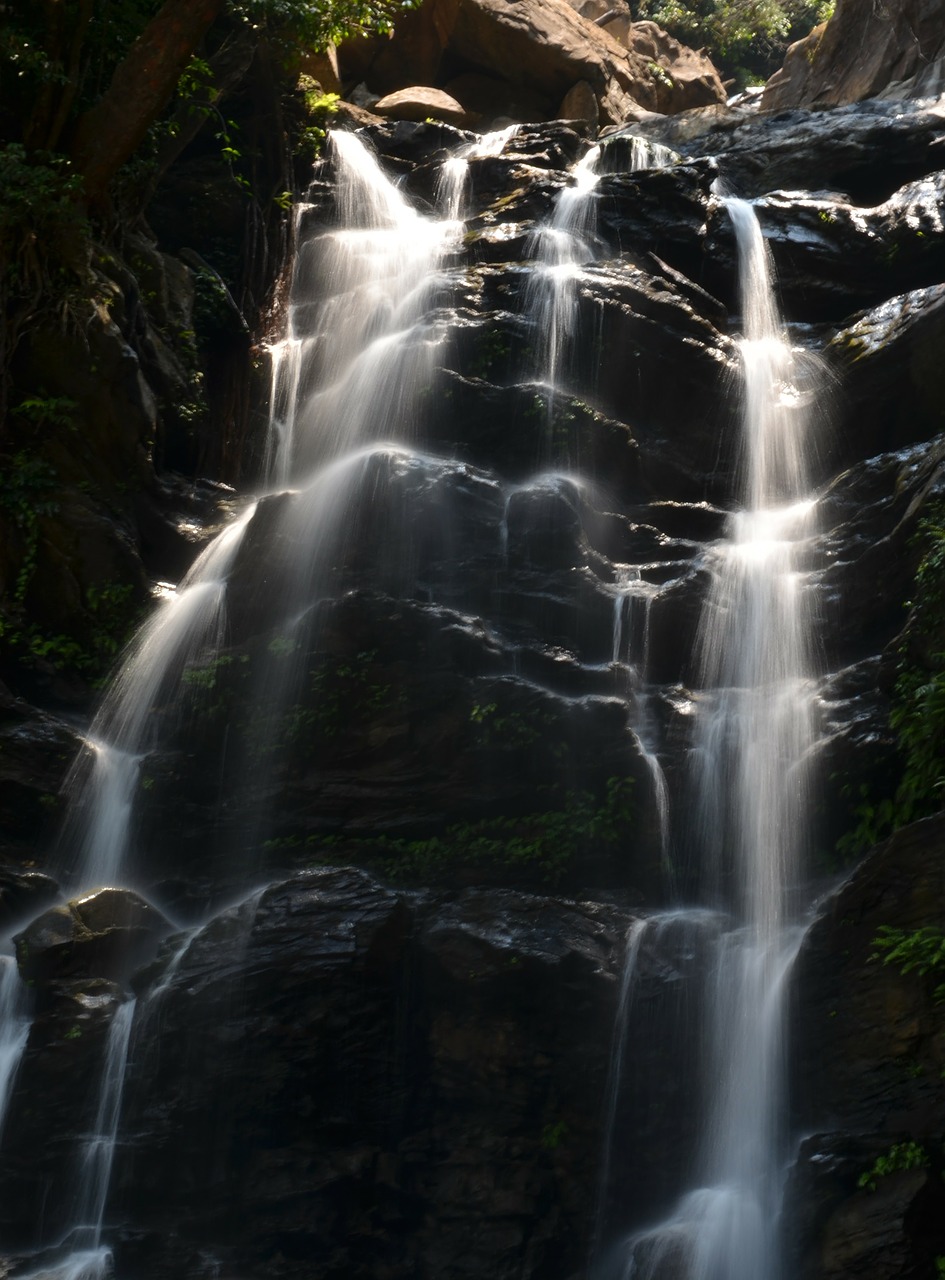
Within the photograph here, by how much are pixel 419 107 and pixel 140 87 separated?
991 centimetres

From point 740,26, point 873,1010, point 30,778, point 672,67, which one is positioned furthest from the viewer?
point 740,26

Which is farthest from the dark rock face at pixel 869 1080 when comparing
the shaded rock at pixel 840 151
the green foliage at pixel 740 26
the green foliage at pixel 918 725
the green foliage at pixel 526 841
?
the green foliage at pixel 740 26

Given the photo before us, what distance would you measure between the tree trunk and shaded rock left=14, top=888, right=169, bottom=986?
797cm

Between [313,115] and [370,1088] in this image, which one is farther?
[313,115]

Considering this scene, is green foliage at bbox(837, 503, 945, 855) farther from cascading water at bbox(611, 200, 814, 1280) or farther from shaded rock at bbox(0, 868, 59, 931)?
shaded rock at bbox(0, 868, 59, 931)

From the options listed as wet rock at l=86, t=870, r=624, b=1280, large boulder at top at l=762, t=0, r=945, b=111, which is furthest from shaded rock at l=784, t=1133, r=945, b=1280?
large boulder at top at l=762, t=0, r=945, b=111

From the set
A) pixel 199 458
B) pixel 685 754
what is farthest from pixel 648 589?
pixel 199 458

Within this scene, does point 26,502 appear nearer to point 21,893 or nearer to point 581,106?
point 21,893

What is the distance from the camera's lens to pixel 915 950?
6.84 metres

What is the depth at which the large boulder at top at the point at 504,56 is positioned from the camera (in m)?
21.8

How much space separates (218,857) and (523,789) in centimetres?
260

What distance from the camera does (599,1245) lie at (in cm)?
738

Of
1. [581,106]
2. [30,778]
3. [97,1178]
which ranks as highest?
[581,106]

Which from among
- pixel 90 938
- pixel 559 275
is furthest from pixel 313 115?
pixel 90 938
